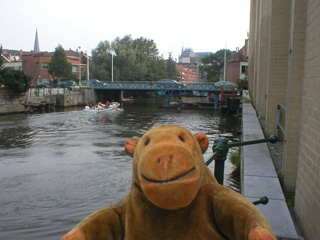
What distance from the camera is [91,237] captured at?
6.77 ft

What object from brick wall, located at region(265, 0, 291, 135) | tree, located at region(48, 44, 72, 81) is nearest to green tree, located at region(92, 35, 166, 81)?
tree, located at region(48, 44, 72, 81)

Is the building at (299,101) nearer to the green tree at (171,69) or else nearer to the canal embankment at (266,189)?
the canal embankment at (266,189)

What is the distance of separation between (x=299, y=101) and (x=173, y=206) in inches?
213

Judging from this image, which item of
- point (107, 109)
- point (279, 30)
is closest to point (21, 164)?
point (279, 30)

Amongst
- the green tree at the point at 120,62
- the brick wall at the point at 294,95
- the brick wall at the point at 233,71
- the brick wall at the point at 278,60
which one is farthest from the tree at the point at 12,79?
the brick wall at the point at 233,71

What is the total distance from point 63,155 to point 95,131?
26.2 feet

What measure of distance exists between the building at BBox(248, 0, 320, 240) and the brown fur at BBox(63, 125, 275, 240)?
88.0 inches

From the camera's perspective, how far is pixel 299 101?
643 centimetres

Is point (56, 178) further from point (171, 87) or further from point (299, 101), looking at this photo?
point (171, 87)

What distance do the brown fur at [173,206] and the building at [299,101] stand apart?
223cm

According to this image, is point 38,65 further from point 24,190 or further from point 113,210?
point 113,210

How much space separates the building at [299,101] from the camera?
4.10 m

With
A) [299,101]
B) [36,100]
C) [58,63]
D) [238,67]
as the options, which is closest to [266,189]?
[299,101]

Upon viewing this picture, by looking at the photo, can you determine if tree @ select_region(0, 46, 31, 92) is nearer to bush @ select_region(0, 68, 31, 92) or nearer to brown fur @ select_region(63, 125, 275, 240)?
bush @ select_region(0, 68, 31, 92)
